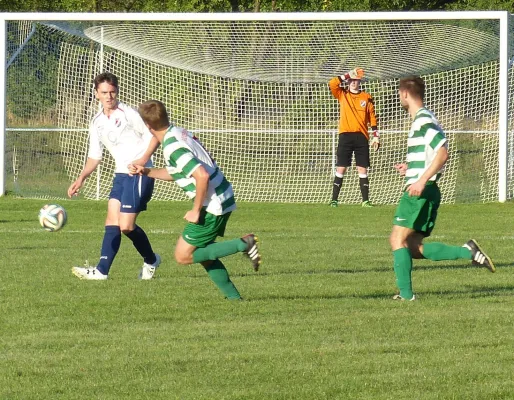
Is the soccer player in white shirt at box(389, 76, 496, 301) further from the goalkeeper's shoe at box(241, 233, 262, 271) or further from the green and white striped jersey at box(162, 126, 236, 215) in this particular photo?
the green and white striped jersey at box(162, 126, 236, 215)

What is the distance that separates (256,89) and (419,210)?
13.5 meters

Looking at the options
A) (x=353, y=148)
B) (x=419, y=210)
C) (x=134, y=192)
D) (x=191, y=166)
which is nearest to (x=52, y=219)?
(x=134, y=192)

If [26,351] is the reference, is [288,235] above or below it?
below

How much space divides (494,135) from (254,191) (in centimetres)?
429

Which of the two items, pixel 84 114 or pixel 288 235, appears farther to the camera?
pixel 84 114

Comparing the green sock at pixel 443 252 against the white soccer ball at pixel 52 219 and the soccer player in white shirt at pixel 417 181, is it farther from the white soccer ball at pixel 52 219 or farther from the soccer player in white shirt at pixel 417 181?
the white soccer ball at pixel 52 219

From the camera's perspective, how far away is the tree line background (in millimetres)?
34844

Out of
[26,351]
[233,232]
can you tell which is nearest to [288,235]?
[233,232]

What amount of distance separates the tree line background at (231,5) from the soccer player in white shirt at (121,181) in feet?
77.0

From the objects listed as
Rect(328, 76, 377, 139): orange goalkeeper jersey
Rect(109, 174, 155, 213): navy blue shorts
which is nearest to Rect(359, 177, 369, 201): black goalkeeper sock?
Rect(328, 76, 377, 139): orange goalkeeper jersey

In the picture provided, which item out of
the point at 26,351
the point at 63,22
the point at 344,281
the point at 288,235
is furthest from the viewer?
the point at 63,22

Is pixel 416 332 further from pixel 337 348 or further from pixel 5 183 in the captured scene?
pixel 5 183

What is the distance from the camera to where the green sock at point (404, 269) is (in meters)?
8.87

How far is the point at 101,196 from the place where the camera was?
69.4ft
